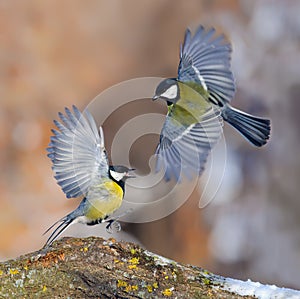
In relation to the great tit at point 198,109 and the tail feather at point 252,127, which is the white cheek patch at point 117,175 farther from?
the tail feather at point 252,127

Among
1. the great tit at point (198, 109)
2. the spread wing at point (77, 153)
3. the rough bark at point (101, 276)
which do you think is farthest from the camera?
the great tit at point (198, 109)

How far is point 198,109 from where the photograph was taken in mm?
3266

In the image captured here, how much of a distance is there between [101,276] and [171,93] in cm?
105

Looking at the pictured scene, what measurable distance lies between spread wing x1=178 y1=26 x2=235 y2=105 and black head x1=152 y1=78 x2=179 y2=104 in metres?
0.13

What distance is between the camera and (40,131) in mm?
6375

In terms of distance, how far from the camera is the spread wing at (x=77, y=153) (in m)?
3.02

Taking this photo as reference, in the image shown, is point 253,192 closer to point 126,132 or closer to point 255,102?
point 255,102

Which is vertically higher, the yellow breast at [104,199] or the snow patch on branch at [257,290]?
the yellow breast at [104,199]

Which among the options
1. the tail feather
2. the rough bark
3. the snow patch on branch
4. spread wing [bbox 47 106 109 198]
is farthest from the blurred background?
the snow patch on branch

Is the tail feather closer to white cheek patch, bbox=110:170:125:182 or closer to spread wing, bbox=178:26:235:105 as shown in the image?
spread wing, bbox=178:26:235:105

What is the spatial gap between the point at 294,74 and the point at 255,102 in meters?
0.75

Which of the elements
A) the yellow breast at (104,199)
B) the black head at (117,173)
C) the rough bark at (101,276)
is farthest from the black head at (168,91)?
the rough bark at (101,276)

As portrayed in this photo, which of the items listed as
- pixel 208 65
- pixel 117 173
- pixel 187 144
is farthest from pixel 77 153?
pixel 208 65

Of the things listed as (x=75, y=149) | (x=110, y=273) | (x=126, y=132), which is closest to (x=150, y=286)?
(x=110, y=273)
